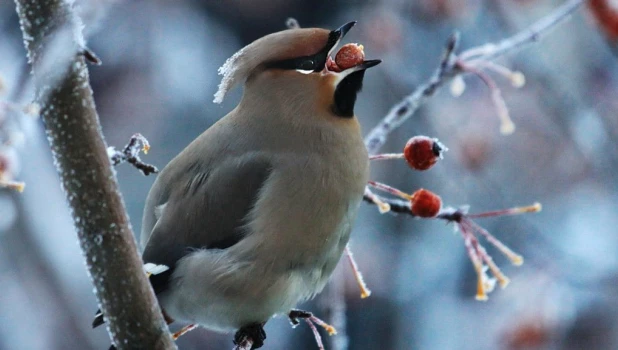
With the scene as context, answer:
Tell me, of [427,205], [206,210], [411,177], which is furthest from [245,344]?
[411,177]

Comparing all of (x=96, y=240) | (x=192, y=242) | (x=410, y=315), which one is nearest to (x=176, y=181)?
(x=192, y=242)

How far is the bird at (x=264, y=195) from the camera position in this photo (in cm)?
194

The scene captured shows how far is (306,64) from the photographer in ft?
6.70

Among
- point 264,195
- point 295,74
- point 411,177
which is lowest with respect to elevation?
point 411,177

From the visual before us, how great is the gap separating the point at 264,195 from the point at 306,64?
33 centimetres

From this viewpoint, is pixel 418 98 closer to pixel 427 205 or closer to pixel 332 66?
pixel 332 66

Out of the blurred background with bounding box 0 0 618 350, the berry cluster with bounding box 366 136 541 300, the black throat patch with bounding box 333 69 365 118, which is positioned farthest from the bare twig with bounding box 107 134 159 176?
the blurred background with bounding box 0 0 618 350

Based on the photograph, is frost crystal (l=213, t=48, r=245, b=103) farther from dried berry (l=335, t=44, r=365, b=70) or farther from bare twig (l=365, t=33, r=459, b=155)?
bare twig (l=365, t=33, r=459, b=155)

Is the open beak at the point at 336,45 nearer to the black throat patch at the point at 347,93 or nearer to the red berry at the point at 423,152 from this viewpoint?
the black throat patch at the point at 347,93

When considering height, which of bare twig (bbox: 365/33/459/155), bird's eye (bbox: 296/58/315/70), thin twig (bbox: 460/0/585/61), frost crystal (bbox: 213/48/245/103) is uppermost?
frost crystal (bbox: 213/48/245/103)

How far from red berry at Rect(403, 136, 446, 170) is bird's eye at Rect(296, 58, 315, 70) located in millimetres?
329

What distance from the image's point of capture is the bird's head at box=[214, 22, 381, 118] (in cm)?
199

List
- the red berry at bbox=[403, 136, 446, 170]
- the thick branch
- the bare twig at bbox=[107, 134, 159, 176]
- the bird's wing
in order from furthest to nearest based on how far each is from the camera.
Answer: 1. the bird's wing
2. the red berry at bbox=[403, 136, 446, 170]
3. the bare twig at bbox=[107, 134, 159, 176]
4. the thick branch

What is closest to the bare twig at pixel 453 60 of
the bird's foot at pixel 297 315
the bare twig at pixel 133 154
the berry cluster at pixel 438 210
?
the berry cluster at pixel 438 210
